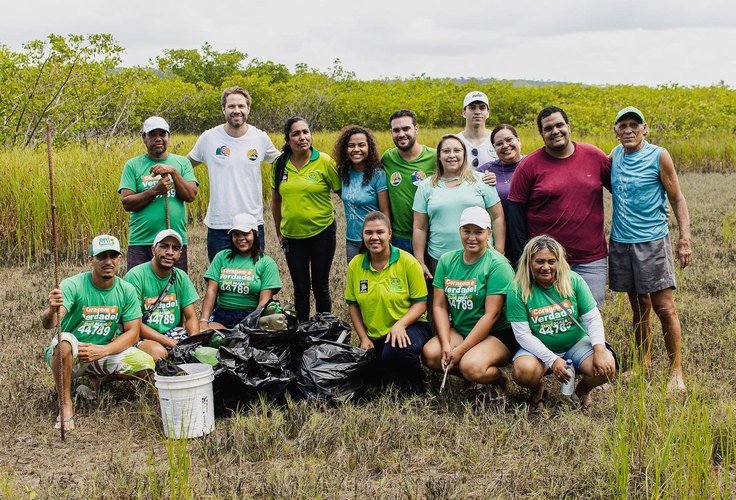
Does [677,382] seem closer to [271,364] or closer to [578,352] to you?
[578,352]

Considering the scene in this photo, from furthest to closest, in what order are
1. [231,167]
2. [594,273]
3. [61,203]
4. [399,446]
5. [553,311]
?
[61,203] → [231,167] → [594,273] → [553,311] → [399,446]

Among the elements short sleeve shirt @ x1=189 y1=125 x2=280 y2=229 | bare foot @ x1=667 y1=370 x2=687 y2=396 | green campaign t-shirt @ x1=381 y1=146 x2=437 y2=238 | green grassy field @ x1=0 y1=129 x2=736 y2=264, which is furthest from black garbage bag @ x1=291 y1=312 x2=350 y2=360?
green grassy field @ x1=0 y1=129 x2=736 y2=264

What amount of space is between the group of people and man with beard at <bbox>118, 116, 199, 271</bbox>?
0.02 m

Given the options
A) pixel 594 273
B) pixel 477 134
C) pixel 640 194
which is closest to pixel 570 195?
pixel 640 194

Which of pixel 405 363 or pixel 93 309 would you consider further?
pixel 405 363

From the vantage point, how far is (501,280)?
14.4 feet

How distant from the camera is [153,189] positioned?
16.5 ft

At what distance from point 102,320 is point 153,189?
1.10 meters

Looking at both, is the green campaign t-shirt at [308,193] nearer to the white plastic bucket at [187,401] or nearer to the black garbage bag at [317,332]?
the black garbage bag at [317,332]

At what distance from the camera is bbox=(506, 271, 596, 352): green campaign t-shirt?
4.22 m

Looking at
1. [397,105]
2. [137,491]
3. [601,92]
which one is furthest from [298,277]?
[601,92]

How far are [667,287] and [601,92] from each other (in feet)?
136

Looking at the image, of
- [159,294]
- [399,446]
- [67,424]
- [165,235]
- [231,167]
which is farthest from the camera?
[231,167]

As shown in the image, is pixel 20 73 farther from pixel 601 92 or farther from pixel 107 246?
pixel 601 92
